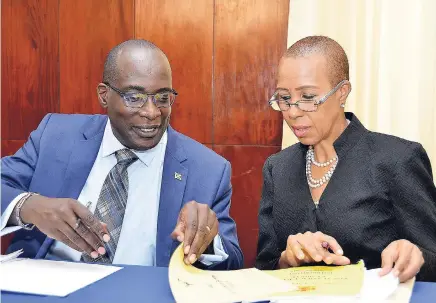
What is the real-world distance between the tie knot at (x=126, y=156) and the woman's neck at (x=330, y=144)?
68 cm

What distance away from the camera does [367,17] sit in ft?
10.2

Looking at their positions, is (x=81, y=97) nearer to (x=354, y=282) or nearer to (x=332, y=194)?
(x=332, y=194)

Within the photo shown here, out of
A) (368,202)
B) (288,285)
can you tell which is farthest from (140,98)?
(288,285)

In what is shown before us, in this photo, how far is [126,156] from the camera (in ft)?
6.81

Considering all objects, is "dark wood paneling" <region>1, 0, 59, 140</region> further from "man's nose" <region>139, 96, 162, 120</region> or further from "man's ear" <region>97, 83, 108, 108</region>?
"man's nose" <region>139, 96, 162, 120</region>

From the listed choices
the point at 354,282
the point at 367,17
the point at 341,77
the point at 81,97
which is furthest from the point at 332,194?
the point at 81,97

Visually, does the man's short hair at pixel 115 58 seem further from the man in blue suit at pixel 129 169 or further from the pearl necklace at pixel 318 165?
the pearl necklace at pixel 318 165

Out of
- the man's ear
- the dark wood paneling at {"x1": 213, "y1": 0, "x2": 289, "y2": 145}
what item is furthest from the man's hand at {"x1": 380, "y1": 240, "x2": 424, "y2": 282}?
the dark wood paneling at {"x1": 213, "y1": 0, "x2": 289, "y2": 145}

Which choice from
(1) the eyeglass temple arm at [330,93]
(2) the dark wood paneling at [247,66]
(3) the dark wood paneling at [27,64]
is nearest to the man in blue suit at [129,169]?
(1) the eyeglass temple arm at [330,93]

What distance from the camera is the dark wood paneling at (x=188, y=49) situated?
3.49 metres

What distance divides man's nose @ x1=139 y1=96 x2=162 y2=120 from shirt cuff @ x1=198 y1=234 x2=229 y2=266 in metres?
0.54

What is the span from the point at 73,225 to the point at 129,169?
61cm

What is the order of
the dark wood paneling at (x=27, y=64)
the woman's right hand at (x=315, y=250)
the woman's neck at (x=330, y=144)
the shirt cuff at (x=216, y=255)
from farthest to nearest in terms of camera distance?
the dark wood paneling at (x=27, y=64)
the woman's neck at (x=330, y=144)
the shirt cuff at (x=216, y=255)
the woman's right hand at (x=315, y=250)

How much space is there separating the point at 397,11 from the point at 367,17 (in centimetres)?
16
